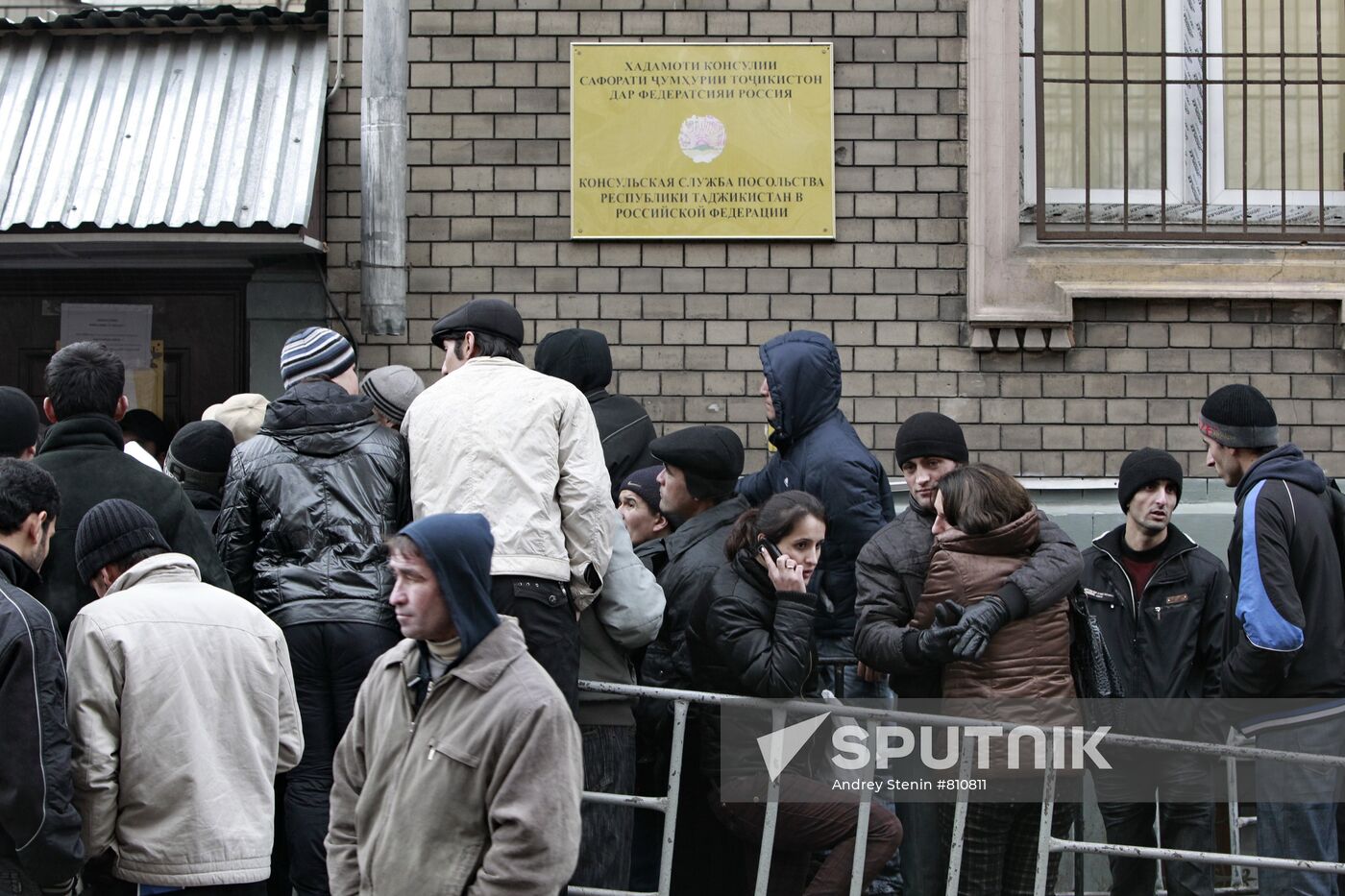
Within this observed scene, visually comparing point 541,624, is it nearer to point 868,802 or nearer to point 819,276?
point 868,802

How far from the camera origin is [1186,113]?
27.2 feet

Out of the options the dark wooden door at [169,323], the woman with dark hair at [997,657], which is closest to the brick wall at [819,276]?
the dark wooden door at [169,323]

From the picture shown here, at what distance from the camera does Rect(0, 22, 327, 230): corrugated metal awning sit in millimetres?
7258

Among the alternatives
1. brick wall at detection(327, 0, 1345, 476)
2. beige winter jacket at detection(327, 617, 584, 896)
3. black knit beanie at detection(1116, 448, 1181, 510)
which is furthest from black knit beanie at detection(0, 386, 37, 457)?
black knit beanie at detection(1116, 448, 1181, 510)

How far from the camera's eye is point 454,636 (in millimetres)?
3146

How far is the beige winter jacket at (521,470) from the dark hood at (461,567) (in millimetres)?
1163

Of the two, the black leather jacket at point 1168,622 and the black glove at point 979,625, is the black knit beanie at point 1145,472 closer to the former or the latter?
the black leather jacket at point 1168,622

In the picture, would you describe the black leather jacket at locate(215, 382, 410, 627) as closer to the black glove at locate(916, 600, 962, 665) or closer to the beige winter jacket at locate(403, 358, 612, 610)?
the beige winter jacket at locate(403, 358, 612, 610)

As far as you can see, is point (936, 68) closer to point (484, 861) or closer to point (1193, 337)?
point (1193, 337)

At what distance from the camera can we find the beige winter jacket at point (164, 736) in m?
3.80

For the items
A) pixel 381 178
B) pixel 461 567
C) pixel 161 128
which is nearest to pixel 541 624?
pixel 461 567

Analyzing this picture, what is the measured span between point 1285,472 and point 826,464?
1598 millimetres

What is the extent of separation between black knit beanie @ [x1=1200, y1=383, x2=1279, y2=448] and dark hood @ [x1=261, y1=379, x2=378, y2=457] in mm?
2962

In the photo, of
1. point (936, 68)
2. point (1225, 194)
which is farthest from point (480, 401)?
point (1225, 194)
